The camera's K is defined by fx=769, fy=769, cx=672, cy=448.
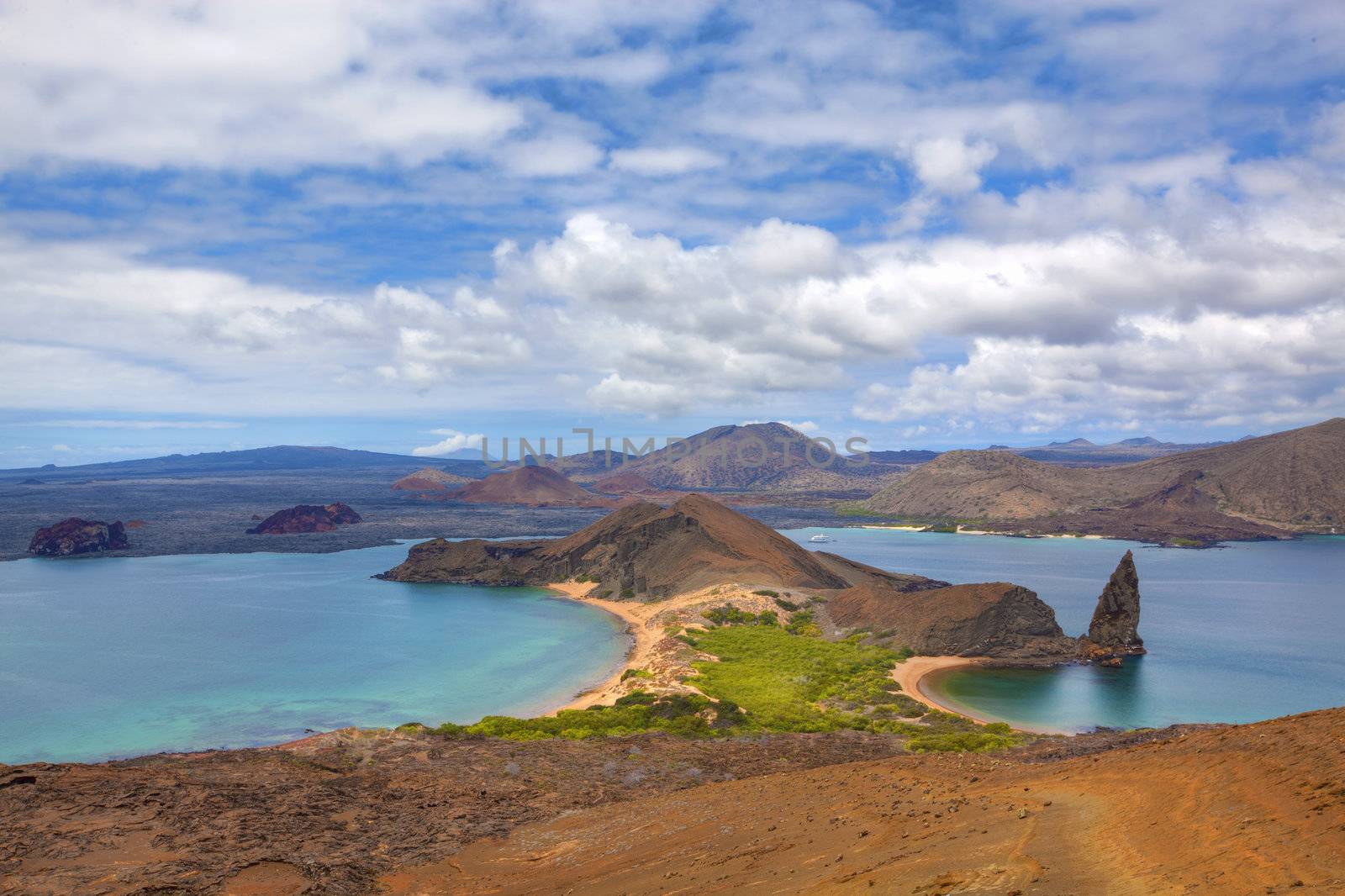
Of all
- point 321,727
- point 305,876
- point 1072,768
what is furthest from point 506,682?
point 1072,768

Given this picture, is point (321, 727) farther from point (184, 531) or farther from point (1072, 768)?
point (184, 531)

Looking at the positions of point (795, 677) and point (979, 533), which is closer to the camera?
point (795, 677)

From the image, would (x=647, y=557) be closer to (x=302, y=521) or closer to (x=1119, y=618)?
(x=1119, y=618)

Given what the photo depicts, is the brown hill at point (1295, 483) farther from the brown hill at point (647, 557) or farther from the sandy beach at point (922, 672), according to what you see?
the sandy beach at point (922, 672)

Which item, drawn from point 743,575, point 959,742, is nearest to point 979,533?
point 743,575

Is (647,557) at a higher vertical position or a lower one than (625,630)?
higher

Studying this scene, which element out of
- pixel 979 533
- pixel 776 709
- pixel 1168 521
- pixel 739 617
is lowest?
pixel 979 533

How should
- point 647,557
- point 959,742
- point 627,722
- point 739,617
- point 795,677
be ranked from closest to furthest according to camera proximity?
point 959,742 → point 627,722 → point 795,677 → point 739,617 → point 647,557

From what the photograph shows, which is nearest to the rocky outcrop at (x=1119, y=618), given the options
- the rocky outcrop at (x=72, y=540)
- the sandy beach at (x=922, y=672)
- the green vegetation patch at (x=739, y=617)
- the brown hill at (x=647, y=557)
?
the sandy beach at (x=922, y=672)
